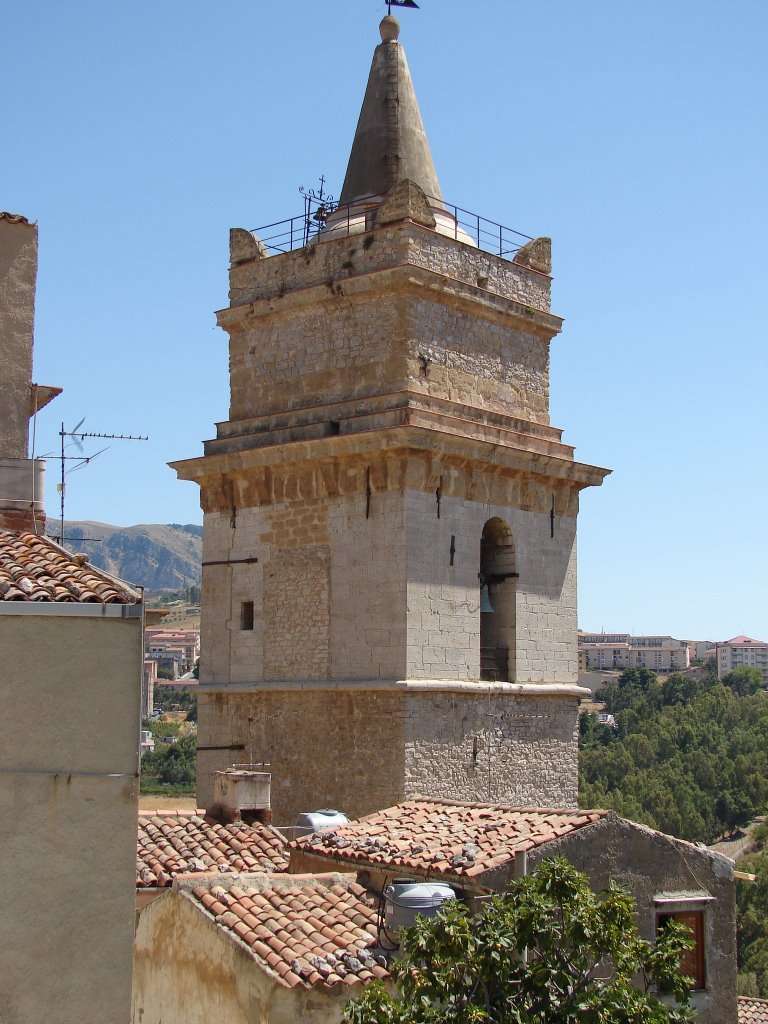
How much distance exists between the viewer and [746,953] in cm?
5028

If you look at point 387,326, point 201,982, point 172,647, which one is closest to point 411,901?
point 201,982

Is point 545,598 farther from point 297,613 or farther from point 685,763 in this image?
point 685,763

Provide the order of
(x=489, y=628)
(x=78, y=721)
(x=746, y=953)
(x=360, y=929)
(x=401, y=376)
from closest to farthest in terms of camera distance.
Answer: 1. (x=78, y=721)
2. (x=360, y=929)
3. (x=401, y=376)
4. (x=489, y=628)
5. (x=746, y=953)

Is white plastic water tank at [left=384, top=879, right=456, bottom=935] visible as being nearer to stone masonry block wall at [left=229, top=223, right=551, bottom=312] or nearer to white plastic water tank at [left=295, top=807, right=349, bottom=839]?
white plastic water tank at [left=295, top=807, right=349, bottom=839]

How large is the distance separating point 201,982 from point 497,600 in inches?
335

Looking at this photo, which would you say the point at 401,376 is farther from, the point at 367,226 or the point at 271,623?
the point at 271,623

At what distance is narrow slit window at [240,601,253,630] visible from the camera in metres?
19.3

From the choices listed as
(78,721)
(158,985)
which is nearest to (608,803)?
(158,985)

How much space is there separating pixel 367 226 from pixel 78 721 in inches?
466

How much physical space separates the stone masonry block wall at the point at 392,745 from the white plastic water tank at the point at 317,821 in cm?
83

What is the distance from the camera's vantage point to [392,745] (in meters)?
17.1

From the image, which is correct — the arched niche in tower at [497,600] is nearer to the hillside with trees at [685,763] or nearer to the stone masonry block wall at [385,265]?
the stone masonry block wall at [385,265]

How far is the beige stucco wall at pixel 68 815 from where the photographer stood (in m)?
8.05

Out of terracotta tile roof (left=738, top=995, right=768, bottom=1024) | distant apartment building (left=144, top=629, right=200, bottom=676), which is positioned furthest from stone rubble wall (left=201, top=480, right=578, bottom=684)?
distant apartment building (left=144, top=629, right=200, bottom=676)
